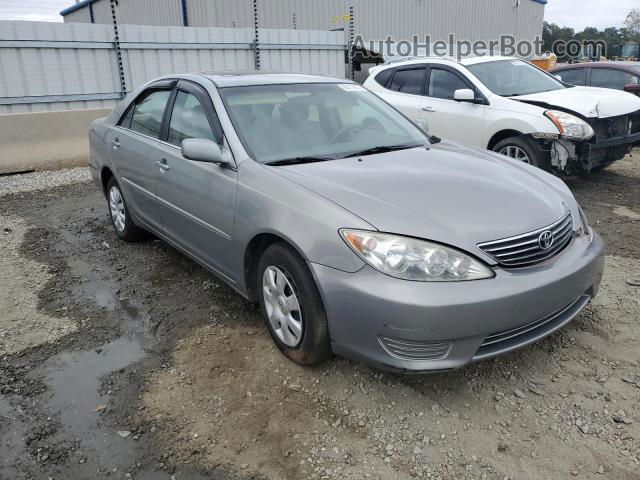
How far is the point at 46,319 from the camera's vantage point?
3.75 meters

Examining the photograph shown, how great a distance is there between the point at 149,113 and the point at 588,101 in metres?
5.14

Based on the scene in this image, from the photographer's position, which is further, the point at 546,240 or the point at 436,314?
the point at 546,240

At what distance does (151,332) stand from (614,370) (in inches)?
108

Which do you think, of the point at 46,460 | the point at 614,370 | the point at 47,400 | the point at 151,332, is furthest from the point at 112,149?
the point at 614,370

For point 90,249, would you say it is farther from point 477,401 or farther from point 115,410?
point 477,401

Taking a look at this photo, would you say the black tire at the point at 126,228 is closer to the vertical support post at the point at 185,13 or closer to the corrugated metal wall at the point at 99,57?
the corrugated metal wall at the point at 99,57

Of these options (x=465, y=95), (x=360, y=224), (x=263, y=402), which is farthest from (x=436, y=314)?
(x=465, y=95)

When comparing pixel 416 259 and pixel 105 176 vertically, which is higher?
pixel 416 259

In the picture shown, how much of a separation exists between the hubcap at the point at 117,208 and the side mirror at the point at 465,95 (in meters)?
4.22

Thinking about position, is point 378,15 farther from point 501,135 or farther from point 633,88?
point 501,135

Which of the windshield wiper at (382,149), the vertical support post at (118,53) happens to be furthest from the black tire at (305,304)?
the vertical support post at (118,53)

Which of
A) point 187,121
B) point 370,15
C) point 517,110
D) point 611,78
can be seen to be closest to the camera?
point 187,121

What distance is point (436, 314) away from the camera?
2381 mm

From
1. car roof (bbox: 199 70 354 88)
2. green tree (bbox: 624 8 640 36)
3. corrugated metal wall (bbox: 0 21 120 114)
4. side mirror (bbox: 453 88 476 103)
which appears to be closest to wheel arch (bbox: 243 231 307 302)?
car roof (bbox: 199 70 354 88)
